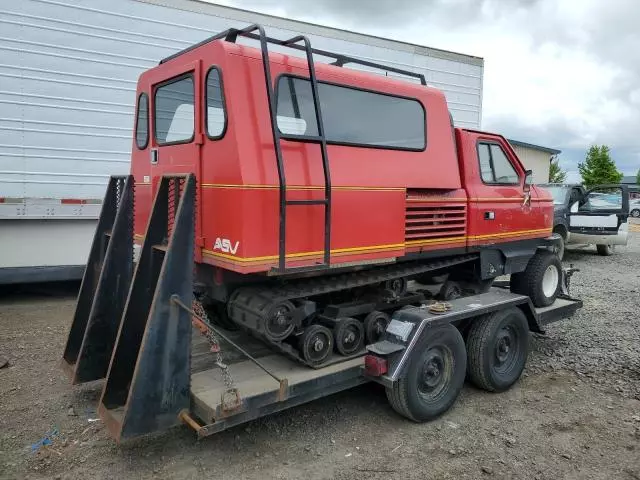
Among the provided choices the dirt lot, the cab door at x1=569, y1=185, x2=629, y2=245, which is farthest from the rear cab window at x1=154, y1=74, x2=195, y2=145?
the cab door at x1=569, y1=185, x2=629, y2=245

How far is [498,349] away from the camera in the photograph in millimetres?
4949

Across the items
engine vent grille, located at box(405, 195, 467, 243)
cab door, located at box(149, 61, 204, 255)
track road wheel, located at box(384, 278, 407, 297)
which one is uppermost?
cab door, located at box(149, 61, 204, 255)

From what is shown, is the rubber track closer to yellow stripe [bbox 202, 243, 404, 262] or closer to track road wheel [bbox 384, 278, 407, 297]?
track road wheel [bbox 384, 278, 407, 297]

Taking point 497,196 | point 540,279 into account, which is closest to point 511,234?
point 497,196

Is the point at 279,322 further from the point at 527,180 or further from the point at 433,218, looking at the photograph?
the point at 527,180

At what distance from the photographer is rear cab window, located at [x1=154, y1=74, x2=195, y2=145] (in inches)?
161

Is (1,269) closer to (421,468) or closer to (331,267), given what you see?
(331,267)

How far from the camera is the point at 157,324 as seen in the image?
11.0 feet

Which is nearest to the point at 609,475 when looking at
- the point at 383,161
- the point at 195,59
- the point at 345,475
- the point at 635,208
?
the point at 345,475

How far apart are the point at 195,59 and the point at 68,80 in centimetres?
402

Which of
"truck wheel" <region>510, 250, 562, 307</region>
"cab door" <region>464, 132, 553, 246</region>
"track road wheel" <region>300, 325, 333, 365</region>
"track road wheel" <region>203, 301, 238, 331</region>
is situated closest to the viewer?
"track road wheel" <region>300, 325, 333, 365</region>

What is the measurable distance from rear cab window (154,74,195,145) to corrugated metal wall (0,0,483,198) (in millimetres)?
3204

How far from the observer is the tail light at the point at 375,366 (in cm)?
403

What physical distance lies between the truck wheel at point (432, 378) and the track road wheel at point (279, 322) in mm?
936
